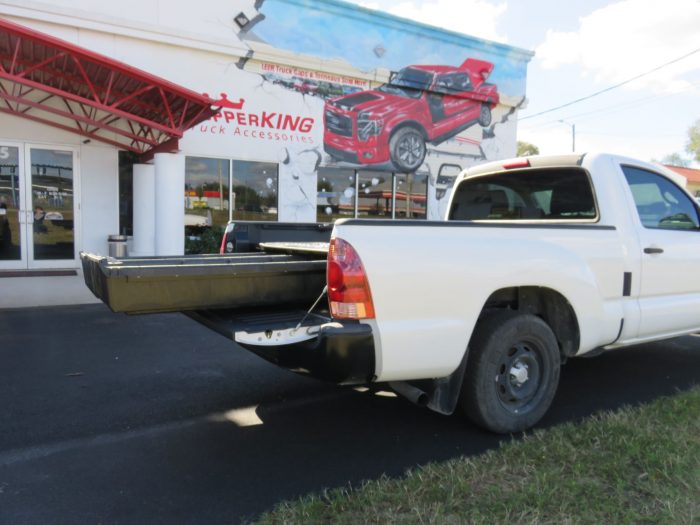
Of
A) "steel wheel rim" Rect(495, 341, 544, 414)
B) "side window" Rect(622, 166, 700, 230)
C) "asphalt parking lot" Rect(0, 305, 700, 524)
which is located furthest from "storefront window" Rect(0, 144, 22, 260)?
"side window" Rect(622, 166, 700, 230)

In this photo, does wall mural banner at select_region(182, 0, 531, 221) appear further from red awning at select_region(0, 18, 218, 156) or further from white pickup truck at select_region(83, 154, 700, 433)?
white pickup truck at select_region(83, 154, 700, 433)

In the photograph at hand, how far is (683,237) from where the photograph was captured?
495 cm

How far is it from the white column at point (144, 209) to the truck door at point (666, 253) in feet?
29.3

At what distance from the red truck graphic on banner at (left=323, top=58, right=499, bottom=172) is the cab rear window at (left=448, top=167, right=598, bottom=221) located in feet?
27.1

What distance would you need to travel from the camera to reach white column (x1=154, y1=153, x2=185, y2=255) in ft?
33.9

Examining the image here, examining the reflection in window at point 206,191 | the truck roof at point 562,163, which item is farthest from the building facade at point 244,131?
the truck roof at point 562,163

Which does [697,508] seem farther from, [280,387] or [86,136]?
[86,136]

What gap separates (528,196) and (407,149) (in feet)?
32.2

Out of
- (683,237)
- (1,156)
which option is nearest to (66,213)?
(1,156)

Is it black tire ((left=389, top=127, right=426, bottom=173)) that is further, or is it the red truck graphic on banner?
black tire ((left=389, top=127, right=426, bottom=173))

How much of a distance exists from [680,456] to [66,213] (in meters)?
11.3

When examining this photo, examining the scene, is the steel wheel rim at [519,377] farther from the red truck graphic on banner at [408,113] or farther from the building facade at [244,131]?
the red truck graphic on banner at [408,113]

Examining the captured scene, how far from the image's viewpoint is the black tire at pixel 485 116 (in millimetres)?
16047

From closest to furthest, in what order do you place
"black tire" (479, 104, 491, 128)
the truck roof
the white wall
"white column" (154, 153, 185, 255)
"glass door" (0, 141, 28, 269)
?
the truck roof → "white column" (154, 153, 185, 255) → "glass door" (0, 141, 28, 269) → the white wall → "black tire" (479, 104, 491, 128)
